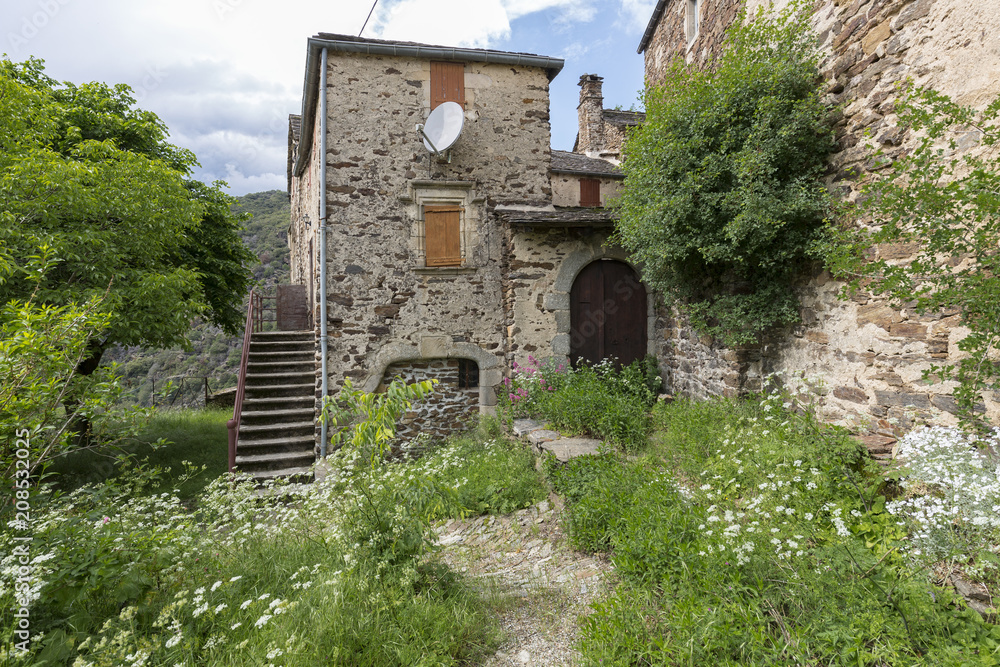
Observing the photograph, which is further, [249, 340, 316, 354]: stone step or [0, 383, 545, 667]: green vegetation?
[249, 340, 316, 354]: stone step

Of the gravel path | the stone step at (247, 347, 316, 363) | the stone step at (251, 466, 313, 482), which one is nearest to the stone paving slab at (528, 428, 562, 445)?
the gravel path

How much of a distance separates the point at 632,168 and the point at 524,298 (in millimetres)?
2531

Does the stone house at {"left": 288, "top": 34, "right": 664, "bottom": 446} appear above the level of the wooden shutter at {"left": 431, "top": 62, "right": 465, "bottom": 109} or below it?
below

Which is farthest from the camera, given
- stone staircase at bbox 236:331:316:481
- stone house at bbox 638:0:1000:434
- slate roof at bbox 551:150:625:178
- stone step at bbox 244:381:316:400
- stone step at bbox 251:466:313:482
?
slate roof at bbox 551:150:625:178

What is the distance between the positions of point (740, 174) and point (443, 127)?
14.9 ft

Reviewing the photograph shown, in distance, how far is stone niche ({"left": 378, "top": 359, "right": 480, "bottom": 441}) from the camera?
719cm

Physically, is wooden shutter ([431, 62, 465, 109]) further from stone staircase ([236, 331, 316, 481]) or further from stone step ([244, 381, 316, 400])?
stone step ([244, 381, 316, 400])

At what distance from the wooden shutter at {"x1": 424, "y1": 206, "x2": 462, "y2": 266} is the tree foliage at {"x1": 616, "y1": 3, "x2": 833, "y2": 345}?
9.68ft

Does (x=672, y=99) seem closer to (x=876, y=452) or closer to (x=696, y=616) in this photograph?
(x=876, y=452)

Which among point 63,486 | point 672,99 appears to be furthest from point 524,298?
point 63,486

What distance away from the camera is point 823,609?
2.03 m

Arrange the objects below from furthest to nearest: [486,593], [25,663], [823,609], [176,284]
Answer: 1. [176,284]
2. [486,593]
3. [823,609]
4. [25,663]

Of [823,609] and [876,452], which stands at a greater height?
[876,452]

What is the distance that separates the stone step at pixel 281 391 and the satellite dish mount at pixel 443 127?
449cm
